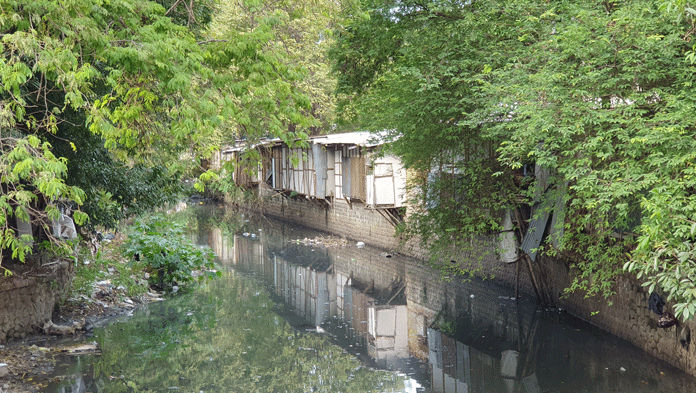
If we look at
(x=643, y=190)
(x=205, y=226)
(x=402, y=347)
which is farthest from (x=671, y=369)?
(x=205, y=226)

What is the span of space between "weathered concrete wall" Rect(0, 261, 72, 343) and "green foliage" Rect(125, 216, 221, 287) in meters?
3.12

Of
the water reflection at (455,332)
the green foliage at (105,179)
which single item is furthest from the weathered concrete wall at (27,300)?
the water reflection at (455,332)

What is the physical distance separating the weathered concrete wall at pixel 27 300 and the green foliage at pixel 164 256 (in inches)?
123

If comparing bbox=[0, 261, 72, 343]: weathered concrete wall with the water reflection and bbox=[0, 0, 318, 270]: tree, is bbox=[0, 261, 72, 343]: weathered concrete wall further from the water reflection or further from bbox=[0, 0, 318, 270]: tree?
the water reflection

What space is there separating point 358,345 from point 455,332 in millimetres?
1918

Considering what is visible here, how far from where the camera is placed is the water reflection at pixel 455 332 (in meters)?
8.45

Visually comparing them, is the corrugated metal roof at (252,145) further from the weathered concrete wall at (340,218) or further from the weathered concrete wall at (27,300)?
the weathered concrete wall at (27,300)

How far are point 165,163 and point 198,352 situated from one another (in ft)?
13.2

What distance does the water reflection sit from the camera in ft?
27.7

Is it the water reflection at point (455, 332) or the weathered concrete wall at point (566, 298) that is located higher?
the weathered concrete wall at point (566, 298)

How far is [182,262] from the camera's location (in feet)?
44.9

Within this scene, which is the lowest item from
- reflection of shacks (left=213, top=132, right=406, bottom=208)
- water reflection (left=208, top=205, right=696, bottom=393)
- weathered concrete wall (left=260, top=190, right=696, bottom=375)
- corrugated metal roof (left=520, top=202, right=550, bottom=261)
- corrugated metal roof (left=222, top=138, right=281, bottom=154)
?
water reflection (left=208, top=205, right=696, bottom=393)

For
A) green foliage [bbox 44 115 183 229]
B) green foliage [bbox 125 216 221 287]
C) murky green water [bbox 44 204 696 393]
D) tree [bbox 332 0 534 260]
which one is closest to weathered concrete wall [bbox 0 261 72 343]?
murky green water [bbox 44 204 696 393]

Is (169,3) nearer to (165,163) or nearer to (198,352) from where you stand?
(165,163)
